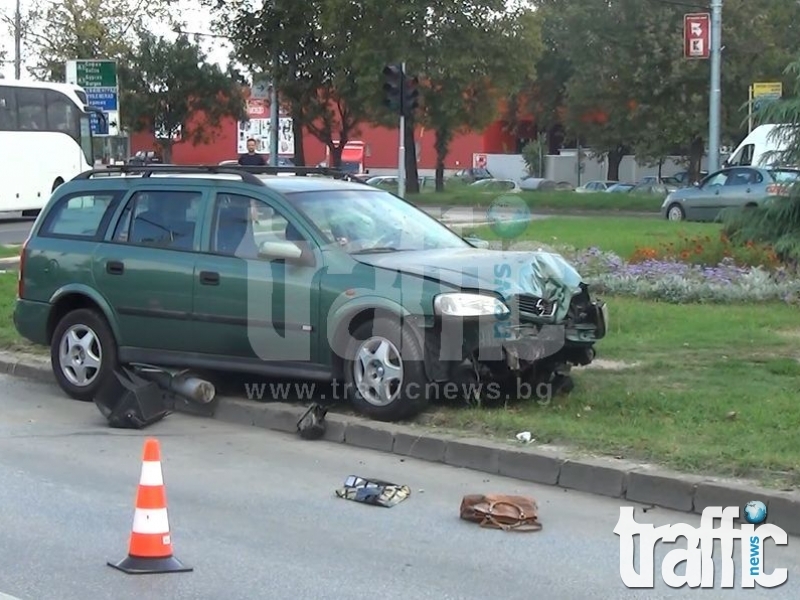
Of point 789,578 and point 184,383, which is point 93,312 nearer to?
point 184,383

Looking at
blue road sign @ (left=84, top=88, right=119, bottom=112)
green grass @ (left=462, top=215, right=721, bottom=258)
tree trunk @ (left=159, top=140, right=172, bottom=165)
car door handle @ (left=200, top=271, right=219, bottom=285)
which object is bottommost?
green grass @ (left=462, top=215, right=721, bottom=258)

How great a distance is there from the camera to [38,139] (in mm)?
34312

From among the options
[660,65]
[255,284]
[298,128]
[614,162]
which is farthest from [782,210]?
[614,162]

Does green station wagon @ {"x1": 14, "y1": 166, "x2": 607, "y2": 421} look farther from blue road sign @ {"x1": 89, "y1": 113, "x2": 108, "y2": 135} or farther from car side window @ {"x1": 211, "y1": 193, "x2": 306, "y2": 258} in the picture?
blue road sign @ {"x1": 89, "y1": 113, "x2": 108, "y2": 135}

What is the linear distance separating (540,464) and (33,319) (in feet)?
15.7

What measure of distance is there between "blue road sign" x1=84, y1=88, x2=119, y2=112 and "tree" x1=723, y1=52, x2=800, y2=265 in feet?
63.5

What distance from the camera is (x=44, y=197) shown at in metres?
34.9

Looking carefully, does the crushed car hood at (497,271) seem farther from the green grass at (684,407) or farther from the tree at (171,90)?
the tree at (171,90)

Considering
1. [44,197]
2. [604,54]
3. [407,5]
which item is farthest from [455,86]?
[44,197]

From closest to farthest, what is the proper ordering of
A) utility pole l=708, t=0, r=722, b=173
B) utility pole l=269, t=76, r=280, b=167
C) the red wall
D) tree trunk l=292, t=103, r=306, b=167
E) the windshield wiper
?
1. the windshield wiper
2. utility pole l=708, t=0, r=722, b=173
3. utility pole l=269, t=76, r=280, b=167
4. tree trunk l=292, t=103, r=306, b=167
5. the red wall

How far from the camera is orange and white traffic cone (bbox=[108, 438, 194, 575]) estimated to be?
5.75 metres

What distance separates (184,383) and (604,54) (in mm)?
43932

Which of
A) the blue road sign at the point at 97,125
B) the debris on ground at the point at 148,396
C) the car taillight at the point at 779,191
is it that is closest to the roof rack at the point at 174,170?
the debris on ground at the point at 148,396

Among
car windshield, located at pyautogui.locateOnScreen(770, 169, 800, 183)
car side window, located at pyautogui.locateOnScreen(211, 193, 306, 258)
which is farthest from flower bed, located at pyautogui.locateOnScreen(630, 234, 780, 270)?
car side window, located at pyautogui.locateOnScreen(211, 193, 306, 258)
